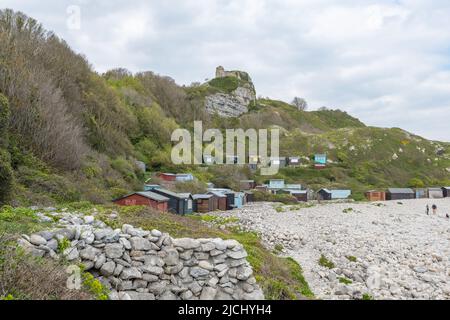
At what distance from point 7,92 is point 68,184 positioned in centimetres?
1018

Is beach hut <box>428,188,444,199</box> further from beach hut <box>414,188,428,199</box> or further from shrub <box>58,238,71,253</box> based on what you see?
shrub <box>58,238,71,253</box>

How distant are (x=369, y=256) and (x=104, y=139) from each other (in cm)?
3511

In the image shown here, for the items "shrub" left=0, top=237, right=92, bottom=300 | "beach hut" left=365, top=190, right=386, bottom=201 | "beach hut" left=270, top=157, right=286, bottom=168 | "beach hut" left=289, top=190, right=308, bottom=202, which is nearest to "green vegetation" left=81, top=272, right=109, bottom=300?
"shrub" left=0, top=237, right=92, bottom=300

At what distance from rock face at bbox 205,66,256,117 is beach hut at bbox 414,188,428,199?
69.4 m

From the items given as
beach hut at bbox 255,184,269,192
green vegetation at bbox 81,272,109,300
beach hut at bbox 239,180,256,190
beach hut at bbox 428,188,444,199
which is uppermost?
green vegetation at bbox 81,272,109,300

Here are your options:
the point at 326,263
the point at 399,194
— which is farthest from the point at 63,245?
the point at 399,194

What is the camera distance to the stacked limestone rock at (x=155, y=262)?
8.20 metres

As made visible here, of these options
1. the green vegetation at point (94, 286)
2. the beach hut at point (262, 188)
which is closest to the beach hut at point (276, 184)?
the beach hut at point (262, 188)

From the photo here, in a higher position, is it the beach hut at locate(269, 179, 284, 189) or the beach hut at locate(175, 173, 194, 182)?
the beach hut at locate(175, 173, 194, 182)

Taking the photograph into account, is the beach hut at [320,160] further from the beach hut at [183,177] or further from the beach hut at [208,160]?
the beach hut at [183,177]

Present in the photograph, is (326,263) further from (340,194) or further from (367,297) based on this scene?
(340,194)

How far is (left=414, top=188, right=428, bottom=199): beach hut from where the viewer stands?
68938mm

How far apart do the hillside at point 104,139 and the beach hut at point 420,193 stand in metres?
7.10

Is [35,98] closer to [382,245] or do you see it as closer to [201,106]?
[382,245]
